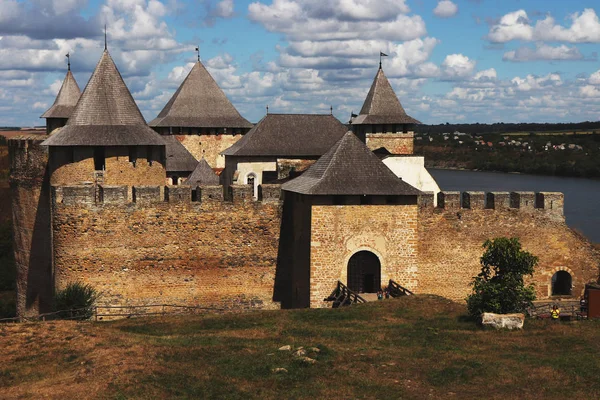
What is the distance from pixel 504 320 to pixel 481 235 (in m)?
6.29

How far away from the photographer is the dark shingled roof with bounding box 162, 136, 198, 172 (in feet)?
98.4

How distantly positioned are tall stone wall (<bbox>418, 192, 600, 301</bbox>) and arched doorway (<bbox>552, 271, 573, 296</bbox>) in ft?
1.27

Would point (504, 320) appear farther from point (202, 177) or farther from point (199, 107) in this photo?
point (199, 107)

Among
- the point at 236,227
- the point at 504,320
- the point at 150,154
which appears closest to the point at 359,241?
the point at 236,227

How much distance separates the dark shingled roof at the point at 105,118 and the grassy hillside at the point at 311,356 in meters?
5.50

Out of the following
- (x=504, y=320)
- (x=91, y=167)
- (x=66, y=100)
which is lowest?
(x=504, y=320)

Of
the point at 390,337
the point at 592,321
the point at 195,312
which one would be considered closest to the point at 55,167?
the point at 195,312

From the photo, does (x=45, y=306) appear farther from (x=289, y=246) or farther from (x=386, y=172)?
(x=386, y=172)

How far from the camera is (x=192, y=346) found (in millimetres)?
14219

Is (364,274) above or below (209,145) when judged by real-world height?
below

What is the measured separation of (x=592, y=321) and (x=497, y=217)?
5679 mm

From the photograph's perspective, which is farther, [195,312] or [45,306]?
[45,306]

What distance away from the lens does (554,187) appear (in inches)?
2771

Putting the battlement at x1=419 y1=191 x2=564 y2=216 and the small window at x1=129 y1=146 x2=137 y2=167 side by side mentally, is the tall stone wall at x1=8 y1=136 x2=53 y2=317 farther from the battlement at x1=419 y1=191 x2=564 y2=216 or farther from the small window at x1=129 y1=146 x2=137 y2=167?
the battlement at x1=419 y1=191 x2=564 y2=216
